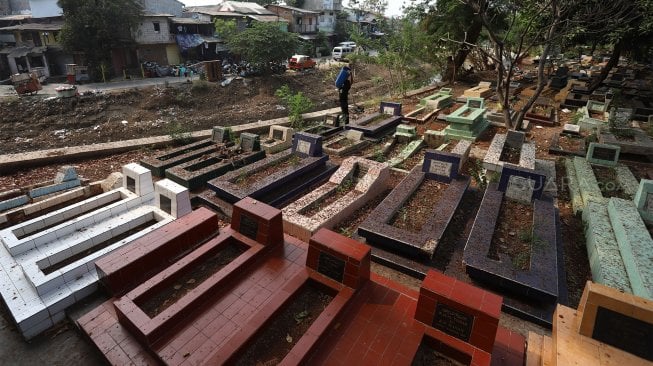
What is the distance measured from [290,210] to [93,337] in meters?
3.28

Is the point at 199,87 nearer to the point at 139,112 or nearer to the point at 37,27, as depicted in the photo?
the point at 139,112

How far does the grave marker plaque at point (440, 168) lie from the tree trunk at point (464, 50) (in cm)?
1249

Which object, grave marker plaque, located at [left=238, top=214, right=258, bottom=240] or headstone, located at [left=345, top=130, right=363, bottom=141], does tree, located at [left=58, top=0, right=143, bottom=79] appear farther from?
grave marker plaque, located at [left=238, top=214, right=258, bottom=240]

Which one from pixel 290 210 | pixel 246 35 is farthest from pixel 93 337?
pixel 246 35

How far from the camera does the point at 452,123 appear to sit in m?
10.8

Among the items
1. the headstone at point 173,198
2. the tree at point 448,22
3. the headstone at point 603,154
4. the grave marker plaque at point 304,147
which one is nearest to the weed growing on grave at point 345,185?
the grave marker plaque at point 304,147

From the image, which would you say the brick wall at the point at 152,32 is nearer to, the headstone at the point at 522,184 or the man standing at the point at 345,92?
the man standing at the point at 345,92

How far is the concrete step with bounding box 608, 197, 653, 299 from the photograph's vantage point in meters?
4.07

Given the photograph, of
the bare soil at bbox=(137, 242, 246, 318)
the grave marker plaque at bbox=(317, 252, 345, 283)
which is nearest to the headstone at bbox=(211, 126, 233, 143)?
the bare soil at bbox=(137, 242, 246, 318)

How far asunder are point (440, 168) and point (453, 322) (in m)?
4.27

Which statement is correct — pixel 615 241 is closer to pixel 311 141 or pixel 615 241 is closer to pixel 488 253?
pixel 488 253

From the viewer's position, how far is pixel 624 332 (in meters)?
3.03

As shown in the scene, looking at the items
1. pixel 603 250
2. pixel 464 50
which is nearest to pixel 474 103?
pixel 464 50

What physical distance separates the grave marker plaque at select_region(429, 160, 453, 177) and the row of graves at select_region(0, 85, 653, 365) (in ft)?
0.07
